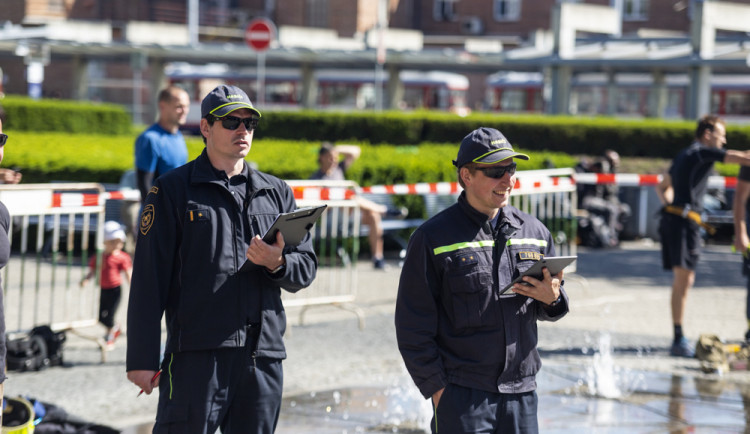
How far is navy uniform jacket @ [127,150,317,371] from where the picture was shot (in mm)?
4055

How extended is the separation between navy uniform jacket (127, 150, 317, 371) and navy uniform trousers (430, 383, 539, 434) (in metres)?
0.67

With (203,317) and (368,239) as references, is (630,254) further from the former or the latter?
(203,317)

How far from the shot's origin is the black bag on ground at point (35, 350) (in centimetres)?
757

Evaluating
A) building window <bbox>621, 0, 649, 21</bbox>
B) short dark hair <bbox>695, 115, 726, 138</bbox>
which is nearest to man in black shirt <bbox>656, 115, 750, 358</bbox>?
short dark hair <bbox>695, 115, 726, 138</bbox>

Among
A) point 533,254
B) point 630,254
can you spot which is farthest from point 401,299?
point 630,254

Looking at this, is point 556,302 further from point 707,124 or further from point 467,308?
point 707,124

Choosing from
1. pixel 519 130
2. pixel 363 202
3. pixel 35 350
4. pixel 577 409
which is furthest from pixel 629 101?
pixel 35 350

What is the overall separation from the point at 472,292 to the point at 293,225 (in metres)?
0.72

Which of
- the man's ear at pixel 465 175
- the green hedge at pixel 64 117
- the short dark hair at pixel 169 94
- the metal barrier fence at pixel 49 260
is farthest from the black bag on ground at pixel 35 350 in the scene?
the green hedge at pixel 64 117

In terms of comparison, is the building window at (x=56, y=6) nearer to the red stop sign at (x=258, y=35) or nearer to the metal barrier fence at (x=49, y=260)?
the red stop sign at (x=258, y=35)

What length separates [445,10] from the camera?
68.2 m

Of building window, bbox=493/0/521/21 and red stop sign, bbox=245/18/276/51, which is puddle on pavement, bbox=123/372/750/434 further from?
building window, bbox=493/0/521/21

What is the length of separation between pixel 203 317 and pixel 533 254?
1292mm

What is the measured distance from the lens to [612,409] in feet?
23.3
